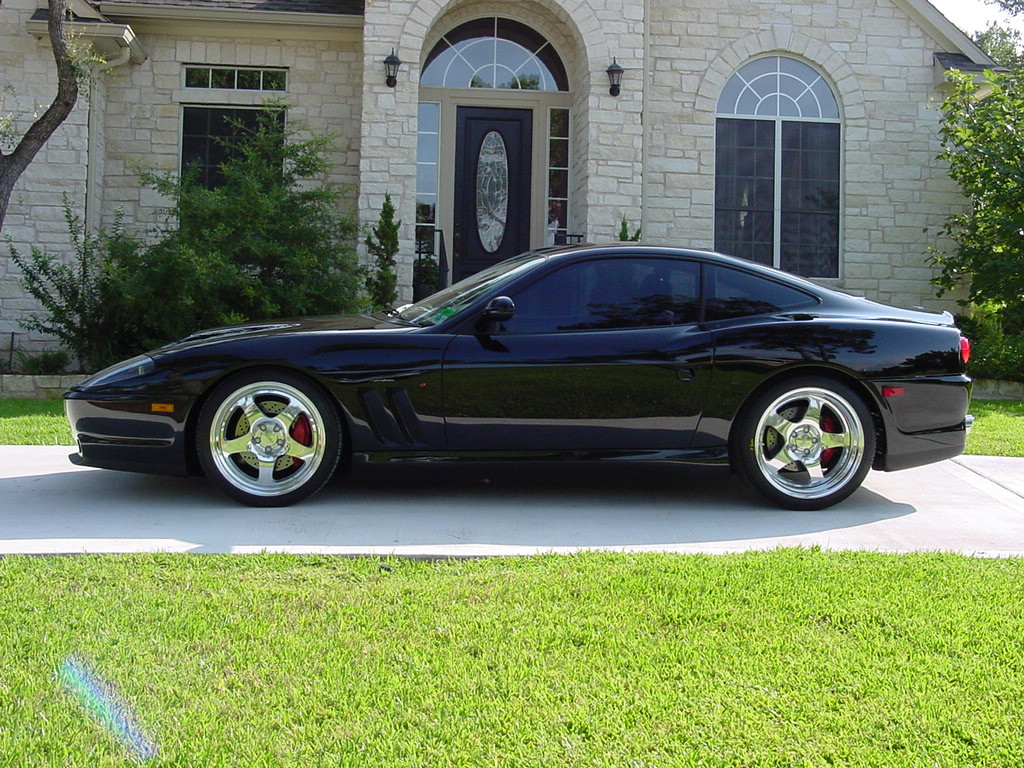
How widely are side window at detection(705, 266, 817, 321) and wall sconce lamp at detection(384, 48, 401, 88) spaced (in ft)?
24.1

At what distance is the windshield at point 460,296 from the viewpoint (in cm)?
526

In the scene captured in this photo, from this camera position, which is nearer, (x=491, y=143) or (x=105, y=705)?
(x=105, y=705)

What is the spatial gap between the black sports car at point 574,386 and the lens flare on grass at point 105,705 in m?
2.19

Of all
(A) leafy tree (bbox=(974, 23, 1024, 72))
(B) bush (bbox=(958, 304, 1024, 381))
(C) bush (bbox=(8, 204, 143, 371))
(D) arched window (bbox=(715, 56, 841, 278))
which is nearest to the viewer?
(C) bush (bbox=(8, 204, 143, 371))

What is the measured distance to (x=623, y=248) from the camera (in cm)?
539

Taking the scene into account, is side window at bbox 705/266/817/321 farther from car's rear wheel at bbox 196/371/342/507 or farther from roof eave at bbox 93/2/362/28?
roof eave at bbox 93/2/362/28

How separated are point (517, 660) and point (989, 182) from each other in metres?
11.1

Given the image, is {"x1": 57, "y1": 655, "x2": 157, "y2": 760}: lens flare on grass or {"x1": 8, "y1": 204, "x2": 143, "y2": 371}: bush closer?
{"x1": 57, "y1": 655, "x2": 157, "y2": 760}: lens flare on grass

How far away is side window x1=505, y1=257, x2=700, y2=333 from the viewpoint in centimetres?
521

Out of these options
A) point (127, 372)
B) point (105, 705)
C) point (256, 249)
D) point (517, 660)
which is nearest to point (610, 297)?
point (127, 372)

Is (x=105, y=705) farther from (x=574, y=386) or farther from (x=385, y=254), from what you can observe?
(x=385, y=254)

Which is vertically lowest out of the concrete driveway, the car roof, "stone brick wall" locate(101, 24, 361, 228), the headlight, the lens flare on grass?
the lens flare on grass

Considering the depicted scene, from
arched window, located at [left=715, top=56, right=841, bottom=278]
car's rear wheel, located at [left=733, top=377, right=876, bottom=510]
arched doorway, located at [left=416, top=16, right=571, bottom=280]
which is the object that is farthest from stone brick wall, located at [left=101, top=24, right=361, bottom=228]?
car's rear wheel, located at [left=733, top=377, right=876, bottom=510]

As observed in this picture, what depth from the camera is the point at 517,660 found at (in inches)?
115
